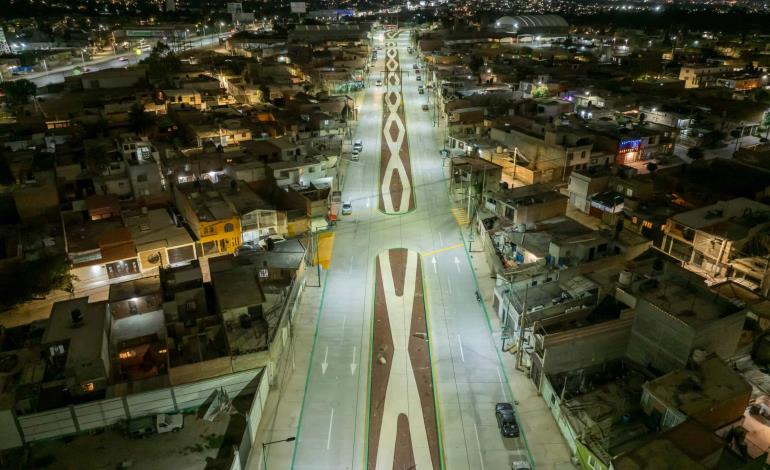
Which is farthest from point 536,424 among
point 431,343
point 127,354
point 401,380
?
point 127,354

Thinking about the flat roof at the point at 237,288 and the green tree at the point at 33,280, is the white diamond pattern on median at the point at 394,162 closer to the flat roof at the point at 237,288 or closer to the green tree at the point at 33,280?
the flat roof at the point at 237,288

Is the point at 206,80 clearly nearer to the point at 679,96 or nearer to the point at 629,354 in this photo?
the point at 679,96

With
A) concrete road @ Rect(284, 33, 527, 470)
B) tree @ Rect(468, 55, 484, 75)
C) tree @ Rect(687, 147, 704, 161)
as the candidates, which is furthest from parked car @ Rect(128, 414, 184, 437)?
tree @ Rect(468, 55, 484, 75)

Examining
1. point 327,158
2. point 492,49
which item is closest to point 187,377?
point 327,158

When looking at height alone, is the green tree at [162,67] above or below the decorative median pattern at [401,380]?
above

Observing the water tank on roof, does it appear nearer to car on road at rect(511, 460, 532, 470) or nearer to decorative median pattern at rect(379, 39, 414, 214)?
car on road at rect(511, 460, 532, 470)

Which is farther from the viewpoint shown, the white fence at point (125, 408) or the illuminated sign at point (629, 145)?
the illuminated sign at point (629, 145)

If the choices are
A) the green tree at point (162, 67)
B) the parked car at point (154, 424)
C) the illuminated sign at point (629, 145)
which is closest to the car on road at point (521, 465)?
the parked car at point (154, 424)
